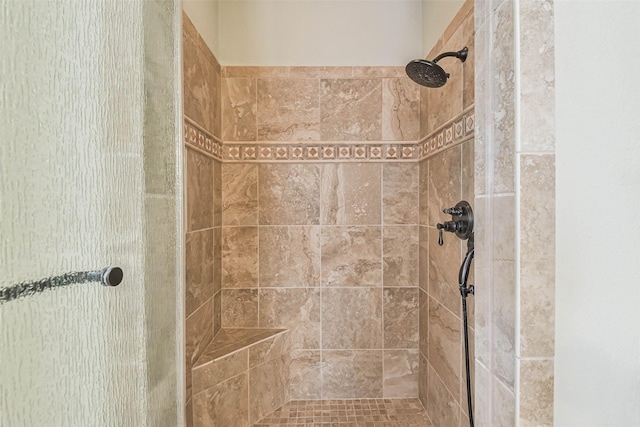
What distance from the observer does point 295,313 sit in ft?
5.85

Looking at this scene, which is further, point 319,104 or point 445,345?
point 319,104

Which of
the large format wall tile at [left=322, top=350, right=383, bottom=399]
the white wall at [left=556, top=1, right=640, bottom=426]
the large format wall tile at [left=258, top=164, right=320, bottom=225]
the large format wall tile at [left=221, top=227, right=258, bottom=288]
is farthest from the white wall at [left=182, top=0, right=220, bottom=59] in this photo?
the large format wall tile at [left=322, top=350, right=383, bottom=399]

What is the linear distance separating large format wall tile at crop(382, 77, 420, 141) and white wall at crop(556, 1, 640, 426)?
4.18 feet

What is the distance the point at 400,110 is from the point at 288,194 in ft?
2.62

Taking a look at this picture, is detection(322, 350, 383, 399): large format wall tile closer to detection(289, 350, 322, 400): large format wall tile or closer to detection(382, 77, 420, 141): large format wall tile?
detection(289, 350, 322, 400): large format wall tile

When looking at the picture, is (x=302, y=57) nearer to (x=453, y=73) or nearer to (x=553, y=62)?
(x=453, y=73)

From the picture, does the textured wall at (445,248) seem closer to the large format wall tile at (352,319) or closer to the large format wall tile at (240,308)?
the large format wall tile at (352,319)

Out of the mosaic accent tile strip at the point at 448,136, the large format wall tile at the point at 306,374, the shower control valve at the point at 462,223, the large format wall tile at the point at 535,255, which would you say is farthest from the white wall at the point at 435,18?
the large format wall tile at the point at 306,374

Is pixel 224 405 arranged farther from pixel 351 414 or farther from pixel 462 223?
pixel 462 223

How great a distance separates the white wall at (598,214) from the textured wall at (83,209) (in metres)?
0.71

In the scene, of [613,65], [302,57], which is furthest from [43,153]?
[302,57]

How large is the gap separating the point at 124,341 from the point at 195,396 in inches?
38.0

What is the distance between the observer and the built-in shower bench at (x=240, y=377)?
134 cm

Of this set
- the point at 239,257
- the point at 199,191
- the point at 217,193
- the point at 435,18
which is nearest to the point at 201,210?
the point at 199,191
